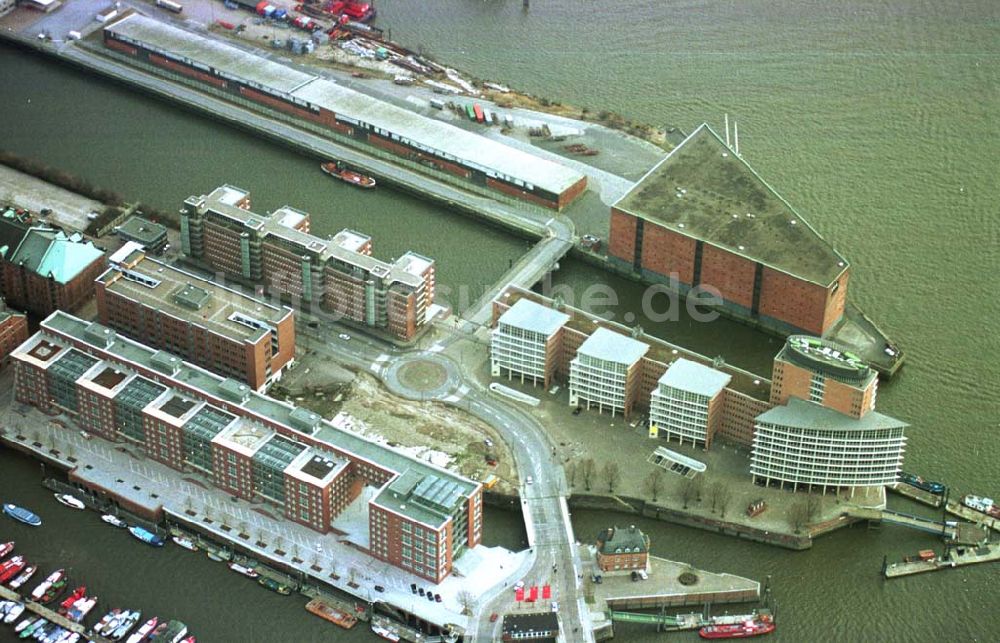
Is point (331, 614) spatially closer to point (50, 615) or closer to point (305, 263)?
point (50, 615)

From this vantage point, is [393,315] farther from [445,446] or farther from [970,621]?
[970,621]

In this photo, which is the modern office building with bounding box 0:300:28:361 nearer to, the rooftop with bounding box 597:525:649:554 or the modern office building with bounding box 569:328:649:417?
the modern office building with bounding box 569:328:649:417

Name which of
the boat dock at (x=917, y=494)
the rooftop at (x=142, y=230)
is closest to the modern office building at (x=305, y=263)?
the rooftop at (x=142, y=230)

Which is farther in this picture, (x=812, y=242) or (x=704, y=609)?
(x=812, y=242)

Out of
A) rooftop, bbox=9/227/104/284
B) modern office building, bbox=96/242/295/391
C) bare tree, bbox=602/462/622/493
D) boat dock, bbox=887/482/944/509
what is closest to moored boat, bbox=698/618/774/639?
bare tree, bbox=602/462/622/493

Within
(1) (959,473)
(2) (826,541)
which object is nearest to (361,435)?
(2) (826,541)

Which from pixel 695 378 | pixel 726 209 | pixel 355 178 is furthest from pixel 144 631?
pixel 726 209

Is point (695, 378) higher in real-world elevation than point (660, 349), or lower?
higher
